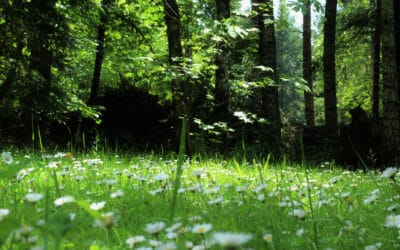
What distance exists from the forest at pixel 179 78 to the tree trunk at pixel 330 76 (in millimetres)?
37

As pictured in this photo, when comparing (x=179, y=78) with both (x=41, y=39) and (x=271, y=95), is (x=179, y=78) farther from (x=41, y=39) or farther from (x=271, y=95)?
(x=271, y=95)

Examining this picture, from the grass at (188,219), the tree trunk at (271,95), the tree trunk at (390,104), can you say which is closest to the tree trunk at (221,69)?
the tree trunk at (271,95)

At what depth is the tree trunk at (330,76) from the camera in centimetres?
1392

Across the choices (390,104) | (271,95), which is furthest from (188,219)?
(271,95)

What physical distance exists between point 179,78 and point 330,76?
8.41 metres

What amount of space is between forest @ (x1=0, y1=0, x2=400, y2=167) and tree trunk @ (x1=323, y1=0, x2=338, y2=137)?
4 cm

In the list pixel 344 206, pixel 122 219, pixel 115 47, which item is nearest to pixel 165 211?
pixel 122 219

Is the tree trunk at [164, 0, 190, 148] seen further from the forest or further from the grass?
the grass

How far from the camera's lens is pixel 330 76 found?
1404 centimetres

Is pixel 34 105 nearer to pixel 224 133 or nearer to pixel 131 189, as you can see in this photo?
pixel 224 133

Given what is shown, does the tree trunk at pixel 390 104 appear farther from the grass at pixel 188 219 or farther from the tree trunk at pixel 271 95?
the grass at pixel 188 219

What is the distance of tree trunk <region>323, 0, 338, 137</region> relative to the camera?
13.9m

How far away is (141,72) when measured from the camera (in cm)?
787

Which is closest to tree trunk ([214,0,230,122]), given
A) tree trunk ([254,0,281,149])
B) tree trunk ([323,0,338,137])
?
tree trunk ([254,0,281,149])
